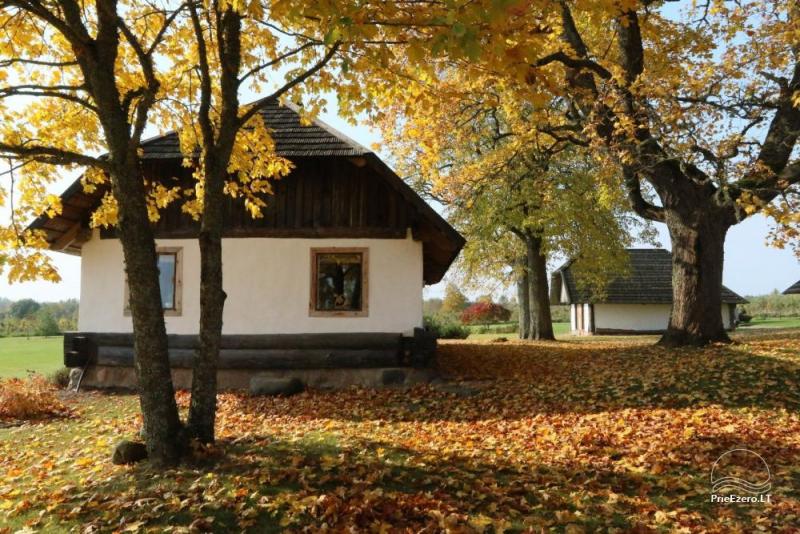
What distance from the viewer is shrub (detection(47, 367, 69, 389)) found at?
41.3 ft

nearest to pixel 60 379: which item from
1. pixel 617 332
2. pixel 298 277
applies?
pixel 298 277

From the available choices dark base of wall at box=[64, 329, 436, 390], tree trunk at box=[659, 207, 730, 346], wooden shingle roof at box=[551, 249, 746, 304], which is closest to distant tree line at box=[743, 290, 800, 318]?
wooden shingle roof at box=[551, 249, 746, 304]

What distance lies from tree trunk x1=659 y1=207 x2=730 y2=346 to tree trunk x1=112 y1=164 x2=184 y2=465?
11.0 m

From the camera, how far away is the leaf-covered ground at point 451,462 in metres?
4.35

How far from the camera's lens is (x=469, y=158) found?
22.9 metres

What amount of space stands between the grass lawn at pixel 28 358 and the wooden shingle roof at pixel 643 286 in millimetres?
26104

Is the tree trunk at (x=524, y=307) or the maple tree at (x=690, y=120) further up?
the maple tree at (x=690, y=120)

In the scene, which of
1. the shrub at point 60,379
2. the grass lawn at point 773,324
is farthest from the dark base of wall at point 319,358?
the grass lawn at point 773,324

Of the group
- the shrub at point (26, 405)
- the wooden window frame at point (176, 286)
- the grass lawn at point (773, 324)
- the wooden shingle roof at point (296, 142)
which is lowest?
the shrub at point (26, 405)

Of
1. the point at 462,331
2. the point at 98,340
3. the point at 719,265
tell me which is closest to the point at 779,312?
the point at 462,331

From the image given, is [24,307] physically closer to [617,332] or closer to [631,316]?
[617,332]

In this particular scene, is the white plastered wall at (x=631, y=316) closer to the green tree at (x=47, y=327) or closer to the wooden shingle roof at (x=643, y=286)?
the wooden shingle roof at (x=643, y=286)

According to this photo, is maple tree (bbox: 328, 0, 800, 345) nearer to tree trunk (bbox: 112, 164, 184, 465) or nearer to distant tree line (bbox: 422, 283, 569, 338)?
tree trunk (bbox: 112, 164, 184, 465)

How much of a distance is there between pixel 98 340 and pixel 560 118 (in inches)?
517
